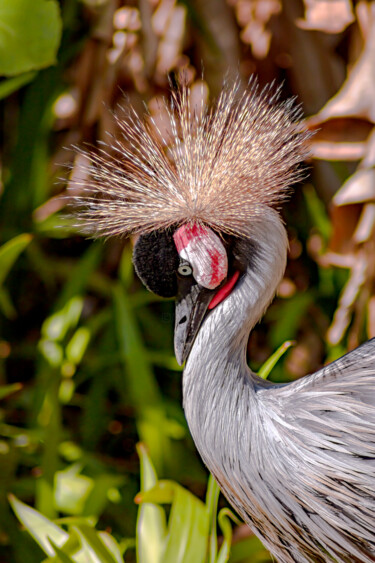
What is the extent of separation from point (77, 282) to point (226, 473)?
774 millimetres

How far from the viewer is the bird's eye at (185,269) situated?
2.68ft

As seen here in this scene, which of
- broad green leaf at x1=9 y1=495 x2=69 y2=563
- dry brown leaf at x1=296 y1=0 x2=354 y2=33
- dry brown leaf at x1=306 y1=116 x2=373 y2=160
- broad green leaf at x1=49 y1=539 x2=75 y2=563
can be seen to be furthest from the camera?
dry brown leaf at x1=296 y1=0 x2=354 y2=33

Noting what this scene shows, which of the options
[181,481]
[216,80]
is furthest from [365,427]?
[216,80]

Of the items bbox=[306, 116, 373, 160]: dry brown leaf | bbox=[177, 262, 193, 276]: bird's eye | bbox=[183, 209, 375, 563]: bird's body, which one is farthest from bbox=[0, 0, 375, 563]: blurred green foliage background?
bbox=[177, 262, 193, 276]: bird's eye

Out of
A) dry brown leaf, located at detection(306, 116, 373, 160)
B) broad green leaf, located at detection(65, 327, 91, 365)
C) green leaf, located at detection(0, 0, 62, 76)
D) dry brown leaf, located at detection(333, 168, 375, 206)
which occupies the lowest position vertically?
broad green leaf, located at detection(65, 327, 91, 365)

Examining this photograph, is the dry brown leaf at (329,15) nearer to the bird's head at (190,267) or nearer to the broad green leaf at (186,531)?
the bird's head at (190,267)

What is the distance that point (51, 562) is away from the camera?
3.30ft

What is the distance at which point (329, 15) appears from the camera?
1571mm

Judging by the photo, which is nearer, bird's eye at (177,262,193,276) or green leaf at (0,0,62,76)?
bird's eye at (177,262,193,276)

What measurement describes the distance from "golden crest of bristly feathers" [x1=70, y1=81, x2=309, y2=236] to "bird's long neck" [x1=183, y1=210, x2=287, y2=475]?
0.04 metres

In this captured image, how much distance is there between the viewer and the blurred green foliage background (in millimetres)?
1355

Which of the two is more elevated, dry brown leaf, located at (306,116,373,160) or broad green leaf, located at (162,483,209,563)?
dry brown leaf, located at (306,116,373,160)

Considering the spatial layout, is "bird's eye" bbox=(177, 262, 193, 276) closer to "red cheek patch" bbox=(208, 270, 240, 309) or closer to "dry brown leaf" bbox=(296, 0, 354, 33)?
"red cheek patch" bbox=(208, 270, 240, 309)

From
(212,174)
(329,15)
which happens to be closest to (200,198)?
(212,174)
